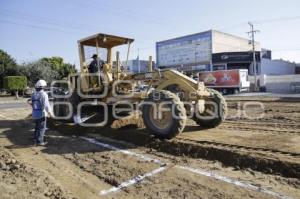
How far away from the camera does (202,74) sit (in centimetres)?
4625

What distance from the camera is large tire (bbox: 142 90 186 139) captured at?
8586 mm

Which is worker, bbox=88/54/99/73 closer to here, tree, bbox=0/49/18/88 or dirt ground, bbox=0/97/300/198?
dirt ground, bbox=0/97/300/198

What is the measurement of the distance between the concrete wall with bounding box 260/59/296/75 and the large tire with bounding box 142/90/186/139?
58.4 m

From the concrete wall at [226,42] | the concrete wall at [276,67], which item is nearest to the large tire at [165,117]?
the concrete wall at [276,67]

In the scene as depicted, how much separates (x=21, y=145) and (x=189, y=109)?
4.64m

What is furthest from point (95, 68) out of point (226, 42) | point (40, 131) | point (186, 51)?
point (226, 42)

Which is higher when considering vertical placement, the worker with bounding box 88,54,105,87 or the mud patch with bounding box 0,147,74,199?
the worker with bounding box 88,54,105,87

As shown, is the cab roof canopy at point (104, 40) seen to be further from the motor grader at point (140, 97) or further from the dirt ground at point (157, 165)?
the dirt ground at point (157, 165)

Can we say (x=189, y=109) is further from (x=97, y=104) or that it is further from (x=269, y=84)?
(x=269, y=84)

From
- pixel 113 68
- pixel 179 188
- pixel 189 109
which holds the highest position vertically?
pixel 113 68

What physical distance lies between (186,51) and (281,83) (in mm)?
28148

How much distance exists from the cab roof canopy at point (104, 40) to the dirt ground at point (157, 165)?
123 inches

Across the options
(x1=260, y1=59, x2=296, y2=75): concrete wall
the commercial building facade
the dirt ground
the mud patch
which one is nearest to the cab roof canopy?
the dirt ground

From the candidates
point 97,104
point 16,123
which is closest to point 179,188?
point 97,104
